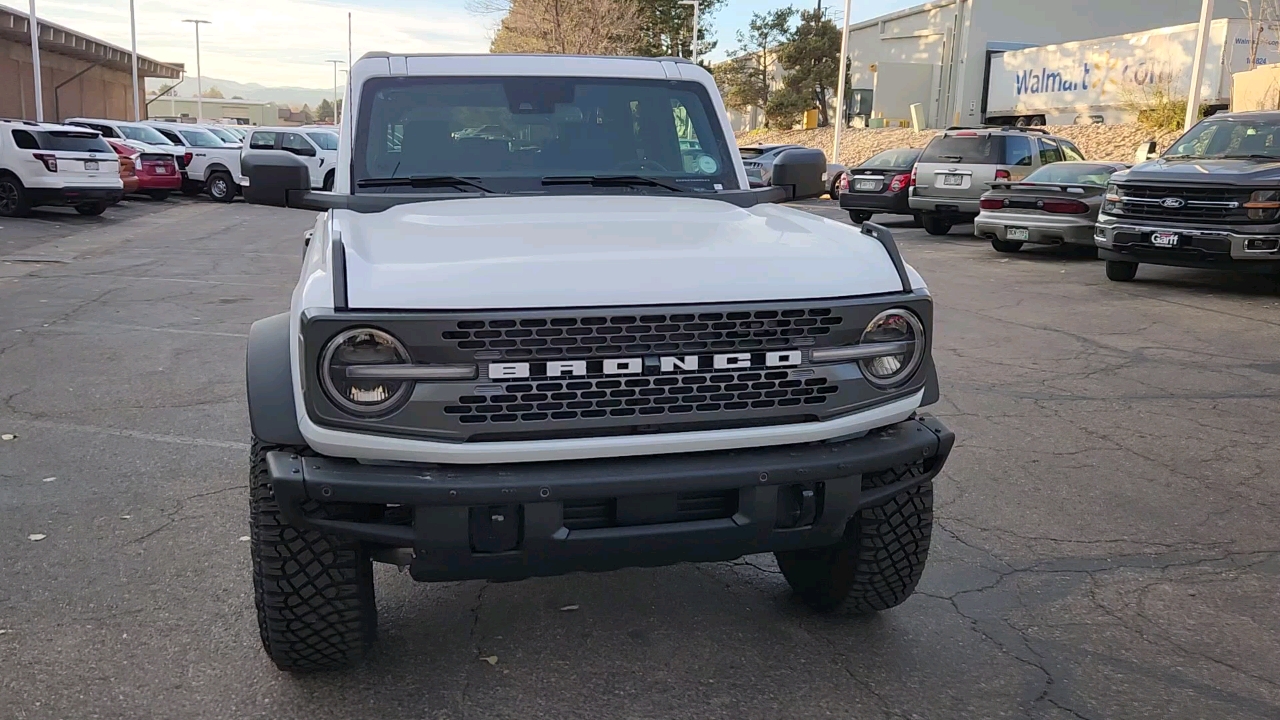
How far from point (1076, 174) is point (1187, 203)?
4007 millimetres

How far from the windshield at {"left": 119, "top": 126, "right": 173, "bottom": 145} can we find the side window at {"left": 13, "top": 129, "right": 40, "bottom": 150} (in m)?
7.22

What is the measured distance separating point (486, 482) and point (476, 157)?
75.1 inches

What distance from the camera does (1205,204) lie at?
35.5ft

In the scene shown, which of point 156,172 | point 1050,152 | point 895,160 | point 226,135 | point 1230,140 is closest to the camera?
point 1230,140

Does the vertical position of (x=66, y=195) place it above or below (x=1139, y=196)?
below

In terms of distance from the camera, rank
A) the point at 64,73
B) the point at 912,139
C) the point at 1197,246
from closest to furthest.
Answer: the point at 1197,246 → the point at 912,139 → the point at 64,73

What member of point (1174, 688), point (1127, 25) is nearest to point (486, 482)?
point (1174, 688)

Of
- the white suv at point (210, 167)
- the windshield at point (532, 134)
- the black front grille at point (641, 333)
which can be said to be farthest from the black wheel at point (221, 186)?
the black front grille at point (641, 333)

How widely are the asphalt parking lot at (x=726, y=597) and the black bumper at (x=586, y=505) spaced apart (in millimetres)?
586

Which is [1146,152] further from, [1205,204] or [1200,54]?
[1200,54]

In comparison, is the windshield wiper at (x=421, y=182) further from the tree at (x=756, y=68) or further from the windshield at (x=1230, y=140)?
the tree at (x=756, y=68)

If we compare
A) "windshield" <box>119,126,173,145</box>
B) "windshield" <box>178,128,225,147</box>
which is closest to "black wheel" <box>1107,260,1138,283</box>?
"windshield" <box>178,128,225,147</box>

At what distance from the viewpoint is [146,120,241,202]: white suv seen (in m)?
25.4

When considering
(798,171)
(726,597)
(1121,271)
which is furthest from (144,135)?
(726,597)
